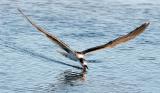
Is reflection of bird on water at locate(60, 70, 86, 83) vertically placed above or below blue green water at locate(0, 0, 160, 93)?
below

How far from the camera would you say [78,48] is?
2289 cm

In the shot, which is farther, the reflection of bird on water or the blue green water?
the reflection of bird on water

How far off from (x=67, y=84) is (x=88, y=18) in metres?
8.57

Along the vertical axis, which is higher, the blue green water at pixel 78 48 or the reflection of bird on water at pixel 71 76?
the blue green water at pixel 78 48

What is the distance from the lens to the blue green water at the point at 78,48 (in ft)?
62.6

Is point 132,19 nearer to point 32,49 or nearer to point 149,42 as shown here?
point 149,42

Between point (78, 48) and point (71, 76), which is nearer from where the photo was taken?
point (71, 76)

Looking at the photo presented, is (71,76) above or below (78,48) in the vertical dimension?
below

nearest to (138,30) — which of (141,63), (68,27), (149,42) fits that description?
(141,63)

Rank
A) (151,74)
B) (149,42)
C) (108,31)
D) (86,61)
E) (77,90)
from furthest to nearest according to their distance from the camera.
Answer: (108,31), (149,42), (86,61), (151,74), (77,90)

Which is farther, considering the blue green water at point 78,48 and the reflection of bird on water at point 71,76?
the reflection of bird on water at point 71,76

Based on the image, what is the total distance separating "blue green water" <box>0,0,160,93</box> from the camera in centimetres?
1908

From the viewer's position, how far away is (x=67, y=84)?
19.2 m

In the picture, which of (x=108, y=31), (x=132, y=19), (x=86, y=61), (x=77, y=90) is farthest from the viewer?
(x=132, y=19)
